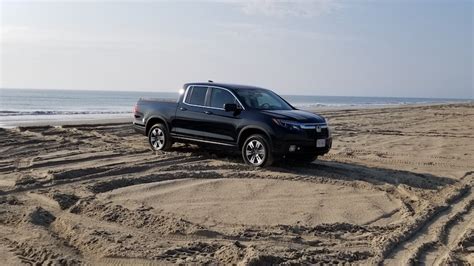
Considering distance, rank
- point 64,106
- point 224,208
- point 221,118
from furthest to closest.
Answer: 1. point 64,106
2. point 221,118
3. point 224,208

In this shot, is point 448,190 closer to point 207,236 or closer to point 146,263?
point 207,236

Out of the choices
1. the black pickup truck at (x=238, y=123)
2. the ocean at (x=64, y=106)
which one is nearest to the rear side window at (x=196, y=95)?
the black pickup truck at (x=238, y=123)

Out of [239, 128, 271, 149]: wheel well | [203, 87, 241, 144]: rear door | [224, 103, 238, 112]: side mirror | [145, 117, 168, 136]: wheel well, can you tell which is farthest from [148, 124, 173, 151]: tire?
[239, 128, 271, 149]: wheel well

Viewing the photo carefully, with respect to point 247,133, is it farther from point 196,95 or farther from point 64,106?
point 64,106

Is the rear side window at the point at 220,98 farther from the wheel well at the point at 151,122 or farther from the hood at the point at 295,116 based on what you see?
the wheel well at the point at 151,122

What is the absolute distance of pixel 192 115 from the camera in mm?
11352

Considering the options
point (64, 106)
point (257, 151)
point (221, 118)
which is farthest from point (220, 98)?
point (64, 106)

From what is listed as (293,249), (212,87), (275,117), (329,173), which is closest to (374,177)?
(329,173)

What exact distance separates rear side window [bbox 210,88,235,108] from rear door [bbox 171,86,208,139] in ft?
0.70

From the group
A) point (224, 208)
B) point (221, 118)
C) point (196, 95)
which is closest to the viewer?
point (224, 208)

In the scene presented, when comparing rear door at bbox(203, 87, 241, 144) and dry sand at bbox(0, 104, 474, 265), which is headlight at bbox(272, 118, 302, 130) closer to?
dry sand at bbox(0, 104, 474, 265)

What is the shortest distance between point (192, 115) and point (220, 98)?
77 centimetres

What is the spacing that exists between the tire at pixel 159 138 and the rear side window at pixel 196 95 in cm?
95

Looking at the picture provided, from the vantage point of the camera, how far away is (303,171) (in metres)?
9.98
